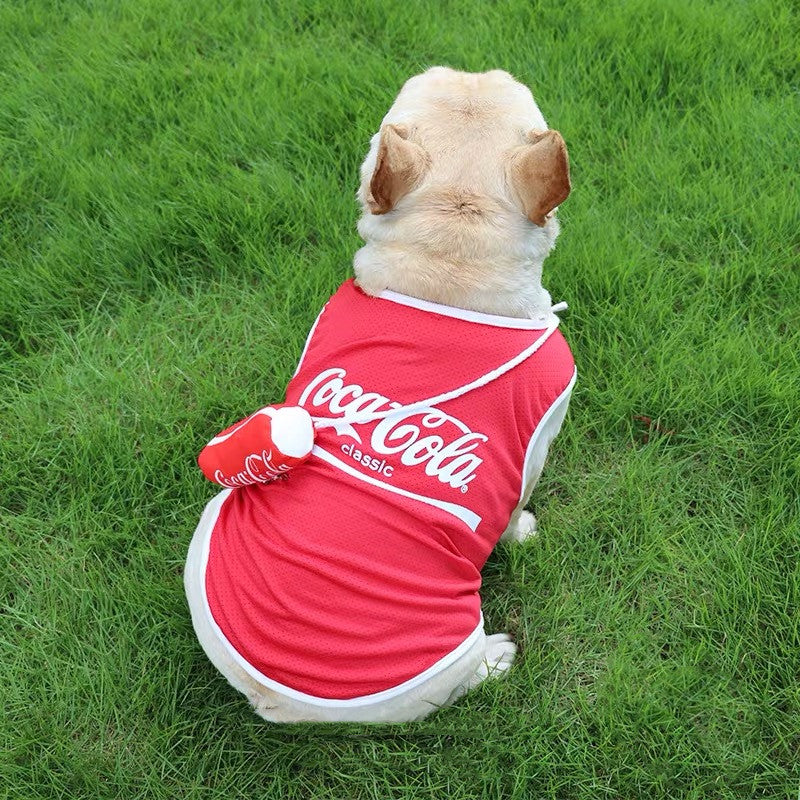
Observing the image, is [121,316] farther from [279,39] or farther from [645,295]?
[645,295]

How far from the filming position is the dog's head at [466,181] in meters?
1.79

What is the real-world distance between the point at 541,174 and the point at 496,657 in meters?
1.50

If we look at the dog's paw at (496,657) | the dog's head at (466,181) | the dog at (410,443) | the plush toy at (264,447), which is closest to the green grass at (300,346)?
the dog's paw at (496,657)

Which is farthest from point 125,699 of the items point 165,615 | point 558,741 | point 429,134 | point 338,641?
point 429,134

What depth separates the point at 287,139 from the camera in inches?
125

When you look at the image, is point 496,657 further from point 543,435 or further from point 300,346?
point 300,346

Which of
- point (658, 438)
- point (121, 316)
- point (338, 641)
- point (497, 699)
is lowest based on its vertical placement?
point (497, 699)

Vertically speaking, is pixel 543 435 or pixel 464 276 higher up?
pixel 464 276

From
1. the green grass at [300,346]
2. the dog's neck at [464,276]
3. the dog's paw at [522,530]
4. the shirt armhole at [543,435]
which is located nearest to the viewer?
the dog's neck at [464,276]

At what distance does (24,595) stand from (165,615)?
1.68ft

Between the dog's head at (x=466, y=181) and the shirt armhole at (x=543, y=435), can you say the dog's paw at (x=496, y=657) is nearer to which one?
the shirt armhole at (x=543, y=435)

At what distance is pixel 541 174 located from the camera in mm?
1761

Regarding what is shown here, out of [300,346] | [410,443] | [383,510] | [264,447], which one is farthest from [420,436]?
[300,346]

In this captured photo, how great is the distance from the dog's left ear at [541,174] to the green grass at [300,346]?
1.05 metres
